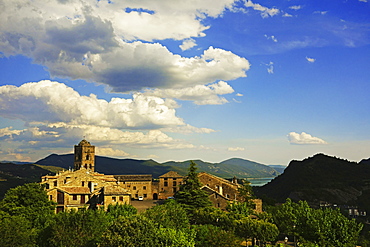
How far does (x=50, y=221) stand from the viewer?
46.8 metres

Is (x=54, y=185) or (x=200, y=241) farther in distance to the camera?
(x=54, y=185)

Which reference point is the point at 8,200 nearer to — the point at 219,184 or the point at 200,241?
the point at 200,241

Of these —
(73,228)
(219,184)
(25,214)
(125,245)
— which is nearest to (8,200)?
(25,214)

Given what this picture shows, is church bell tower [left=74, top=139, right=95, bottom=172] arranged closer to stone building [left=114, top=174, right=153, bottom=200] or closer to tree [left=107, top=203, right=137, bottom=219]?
stone building [left=114, top=174, right=153, bottom=200]

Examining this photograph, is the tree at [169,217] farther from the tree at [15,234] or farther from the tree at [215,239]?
the tree at [15,234]

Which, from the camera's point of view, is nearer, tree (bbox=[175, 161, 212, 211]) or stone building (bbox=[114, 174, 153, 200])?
tree (bbox=[175, 161, 212, 211])

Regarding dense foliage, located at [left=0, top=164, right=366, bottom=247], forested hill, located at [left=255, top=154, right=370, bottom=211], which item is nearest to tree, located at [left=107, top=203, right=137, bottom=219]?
dense foliage, located at [left=0, top=164, right=366, bottom=247]

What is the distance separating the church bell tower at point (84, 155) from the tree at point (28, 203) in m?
55.1

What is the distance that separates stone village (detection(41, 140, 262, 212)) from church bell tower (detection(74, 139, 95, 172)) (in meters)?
22.1

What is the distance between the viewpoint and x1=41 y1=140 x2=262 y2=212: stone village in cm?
6856

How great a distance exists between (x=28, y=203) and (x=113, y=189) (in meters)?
16.3

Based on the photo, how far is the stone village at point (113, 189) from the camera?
68.6 m

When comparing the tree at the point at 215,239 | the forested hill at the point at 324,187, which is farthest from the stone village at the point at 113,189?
the forested hill at the point at 324,187

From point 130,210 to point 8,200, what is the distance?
74.0 ft
